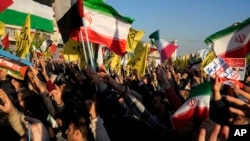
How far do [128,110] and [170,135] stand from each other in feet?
2.59

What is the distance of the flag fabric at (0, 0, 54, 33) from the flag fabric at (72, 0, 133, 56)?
2363 mm

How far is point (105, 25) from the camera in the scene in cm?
550

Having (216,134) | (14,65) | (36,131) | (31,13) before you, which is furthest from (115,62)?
(216,134)

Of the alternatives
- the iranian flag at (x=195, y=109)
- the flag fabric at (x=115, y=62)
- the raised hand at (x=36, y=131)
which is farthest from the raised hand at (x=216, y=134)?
the flag fabric at (x=115, y=62)

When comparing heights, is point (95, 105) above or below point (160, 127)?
above

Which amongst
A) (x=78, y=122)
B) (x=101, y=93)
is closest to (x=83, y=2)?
(x=101, y=93)

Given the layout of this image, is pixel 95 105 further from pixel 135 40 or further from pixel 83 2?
pixel 135 40

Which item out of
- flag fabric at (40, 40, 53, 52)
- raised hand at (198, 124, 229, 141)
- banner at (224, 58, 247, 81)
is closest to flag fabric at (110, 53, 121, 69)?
flag fabric at (40, 40, 53, 52)

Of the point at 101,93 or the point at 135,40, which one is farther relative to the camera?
the point at 135,40

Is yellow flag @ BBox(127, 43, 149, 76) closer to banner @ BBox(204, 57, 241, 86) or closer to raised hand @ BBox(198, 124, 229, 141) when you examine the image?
banner @ BBox(204, 57, 241, 86)

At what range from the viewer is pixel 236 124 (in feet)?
10.3

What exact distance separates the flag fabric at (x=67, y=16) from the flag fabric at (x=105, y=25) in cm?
12

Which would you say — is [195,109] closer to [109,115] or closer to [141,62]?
[109,115]

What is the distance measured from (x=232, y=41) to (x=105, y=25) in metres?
1.68
